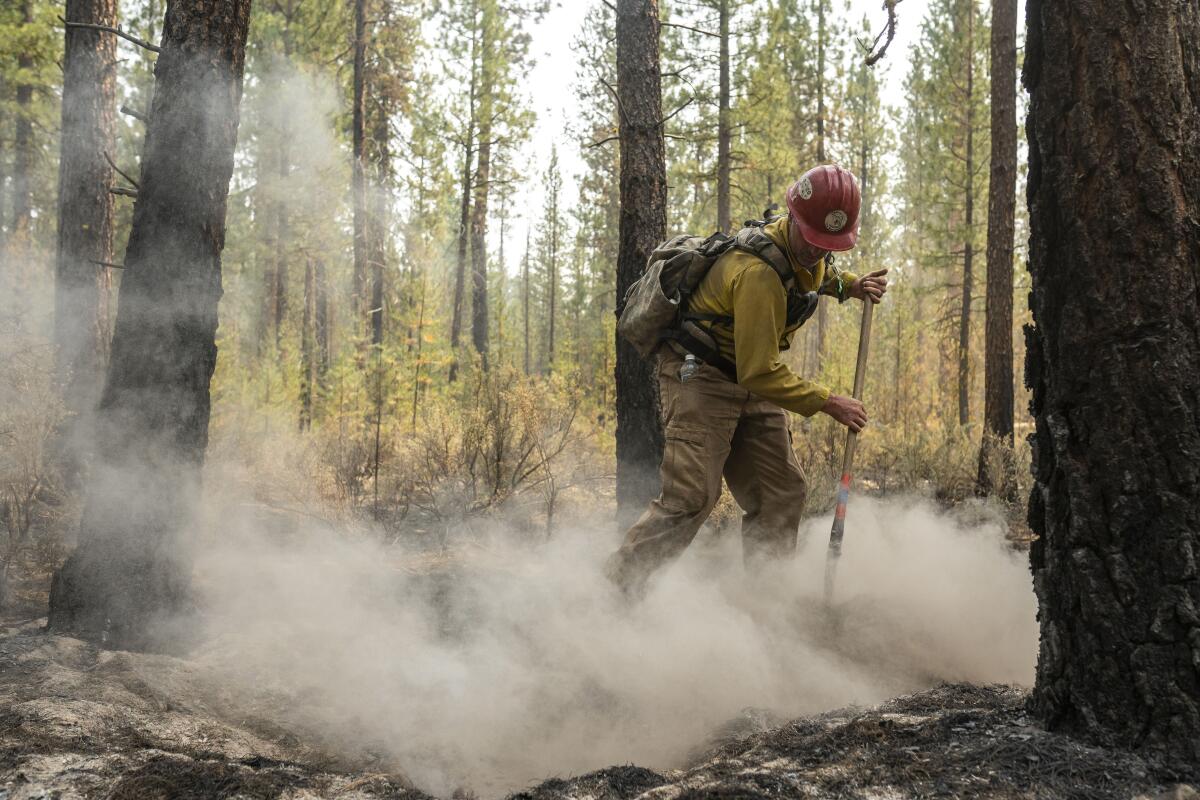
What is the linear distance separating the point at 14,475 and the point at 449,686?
3.94 m

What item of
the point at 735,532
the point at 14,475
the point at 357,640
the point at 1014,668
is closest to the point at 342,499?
the point at 14,475

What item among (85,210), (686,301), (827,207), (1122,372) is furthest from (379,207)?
(1122,372)

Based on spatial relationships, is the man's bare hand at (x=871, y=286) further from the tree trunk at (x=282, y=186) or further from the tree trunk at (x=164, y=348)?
the tree trunk at (x=282, y=186)

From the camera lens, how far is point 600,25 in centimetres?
1797

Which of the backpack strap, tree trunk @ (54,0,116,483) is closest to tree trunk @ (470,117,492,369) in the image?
tree trunk @ (54,0,116,483)

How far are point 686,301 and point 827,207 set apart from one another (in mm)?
805

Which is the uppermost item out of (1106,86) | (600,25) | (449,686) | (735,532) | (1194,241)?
(600,25)

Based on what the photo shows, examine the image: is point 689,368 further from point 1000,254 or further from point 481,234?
point 481,234

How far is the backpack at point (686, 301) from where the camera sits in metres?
3.80

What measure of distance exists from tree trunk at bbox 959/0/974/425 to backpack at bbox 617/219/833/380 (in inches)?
335

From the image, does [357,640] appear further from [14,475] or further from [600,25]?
[600,25]

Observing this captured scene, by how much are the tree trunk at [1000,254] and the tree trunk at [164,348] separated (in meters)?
6.70

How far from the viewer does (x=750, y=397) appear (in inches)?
158

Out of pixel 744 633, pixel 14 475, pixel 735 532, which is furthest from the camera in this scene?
pixel 735 532
